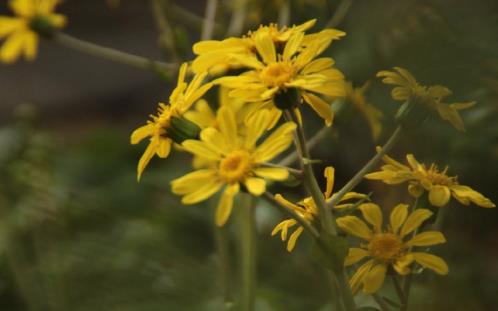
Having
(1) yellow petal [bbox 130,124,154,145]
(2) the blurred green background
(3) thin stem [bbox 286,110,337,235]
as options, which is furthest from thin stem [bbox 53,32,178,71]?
(3) thin stem [bbox 286,110,337,235]

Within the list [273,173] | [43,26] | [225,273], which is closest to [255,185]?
[273,173]

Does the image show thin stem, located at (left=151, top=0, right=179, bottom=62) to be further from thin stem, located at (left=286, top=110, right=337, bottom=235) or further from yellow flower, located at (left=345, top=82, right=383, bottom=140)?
thin stem, located at (left=286, top=110, right=337, bottom=235)

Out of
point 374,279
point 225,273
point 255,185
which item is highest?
point 255,185

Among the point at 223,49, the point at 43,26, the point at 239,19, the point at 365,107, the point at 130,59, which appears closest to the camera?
the point at 223,49

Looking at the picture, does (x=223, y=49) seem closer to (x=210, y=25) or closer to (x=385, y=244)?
(x=385, y=244)

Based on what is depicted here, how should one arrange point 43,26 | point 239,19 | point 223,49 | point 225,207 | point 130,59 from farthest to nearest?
point 239,19 < point 43,26 < point 130,59 < point 223,49 < point 225,207

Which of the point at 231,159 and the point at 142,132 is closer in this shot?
the point at 231,159

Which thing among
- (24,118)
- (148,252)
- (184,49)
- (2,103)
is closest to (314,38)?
(184,49)
